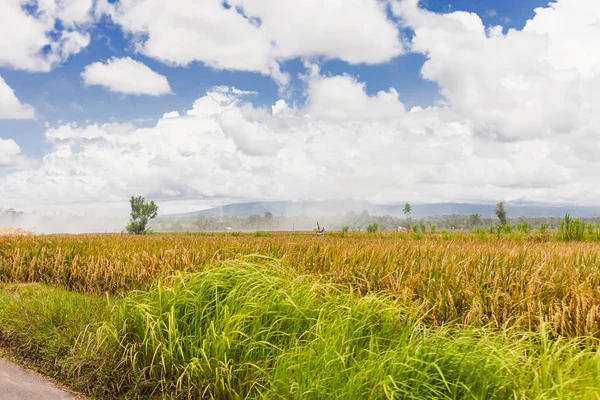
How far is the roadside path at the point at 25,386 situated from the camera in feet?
17.3

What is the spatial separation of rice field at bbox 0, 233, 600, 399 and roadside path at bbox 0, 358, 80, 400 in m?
0.24

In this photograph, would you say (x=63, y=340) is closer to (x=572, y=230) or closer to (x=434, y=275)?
(x=434, y=275)

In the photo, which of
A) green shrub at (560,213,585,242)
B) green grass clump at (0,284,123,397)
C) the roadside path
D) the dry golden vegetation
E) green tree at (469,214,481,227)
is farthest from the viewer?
green tree at (469,214,481,227)

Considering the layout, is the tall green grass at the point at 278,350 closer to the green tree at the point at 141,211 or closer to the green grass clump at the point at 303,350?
the green grass clump at the point at 303,350

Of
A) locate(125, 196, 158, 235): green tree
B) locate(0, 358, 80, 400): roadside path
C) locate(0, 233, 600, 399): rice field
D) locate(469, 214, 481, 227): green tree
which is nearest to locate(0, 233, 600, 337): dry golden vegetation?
locate(0, 233, 600, 399): rice field

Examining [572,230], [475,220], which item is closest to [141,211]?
[572,230]

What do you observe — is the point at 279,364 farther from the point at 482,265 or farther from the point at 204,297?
the point at 482,265

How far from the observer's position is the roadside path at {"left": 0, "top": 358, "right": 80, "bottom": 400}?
207 inches

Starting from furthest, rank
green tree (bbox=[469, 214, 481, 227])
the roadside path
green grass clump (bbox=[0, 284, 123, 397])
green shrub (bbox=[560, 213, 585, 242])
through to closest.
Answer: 1. green tree (bbox=[469, 214, 481, 227])
2. green shrub (bbox=[560, 213, 585, 242])
3. green grass clump (bbox=[0, 284, 123, 397])
4. the roadside path

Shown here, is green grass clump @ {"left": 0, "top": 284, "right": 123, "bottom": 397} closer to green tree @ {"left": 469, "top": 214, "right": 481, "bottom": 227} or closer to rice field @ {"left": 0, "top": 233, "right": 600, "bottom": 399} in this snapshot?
rice field @ {"left": 0, "top": 233, "right": 600, "bottom": 399}

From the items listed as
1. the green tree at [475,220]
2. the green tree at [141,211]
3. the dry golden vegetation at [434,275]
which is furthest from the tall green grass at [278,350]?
the green tree at [475,220]

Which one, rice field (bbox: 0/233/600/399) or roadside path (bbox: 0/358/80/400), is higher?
rice field (bbox: 0/233/600/399)

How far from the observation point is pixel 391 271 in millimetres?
7652

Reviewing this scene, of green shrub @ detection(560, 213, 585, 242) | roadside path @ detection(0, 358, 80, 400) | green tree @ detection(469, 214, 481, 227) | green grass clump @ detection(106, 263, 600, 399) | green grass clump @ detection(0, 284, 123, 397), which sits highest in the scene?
green tree @ detection(469, 214, 481, 227)
